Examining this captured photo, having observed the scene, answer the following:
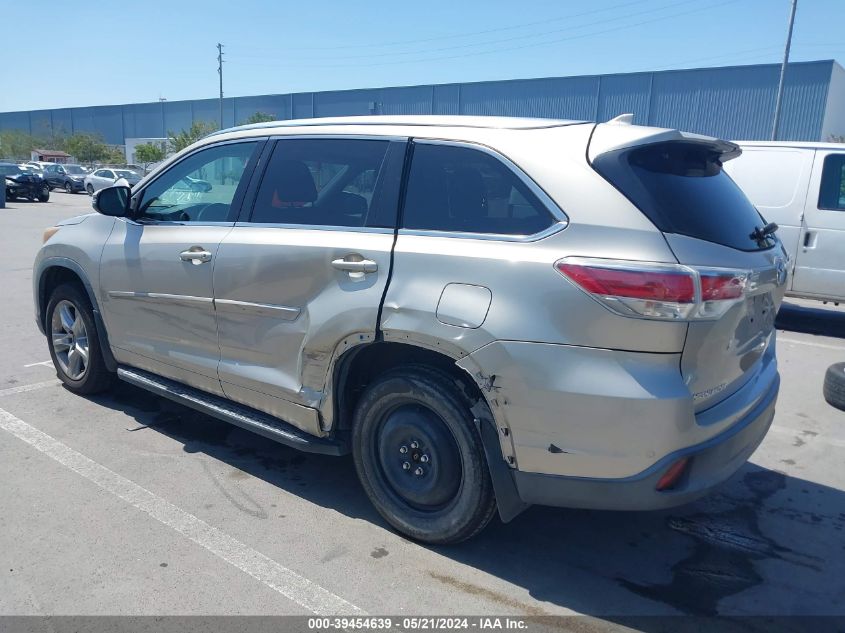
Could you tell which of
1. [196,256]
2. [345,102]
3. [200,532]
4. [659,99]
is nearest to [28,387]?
[196,256]

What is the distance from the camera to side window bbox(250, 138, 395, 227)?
3.46 meters

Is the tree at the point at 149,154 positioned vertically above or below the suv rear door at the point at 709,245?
above

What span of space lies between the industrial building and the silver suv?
113ft

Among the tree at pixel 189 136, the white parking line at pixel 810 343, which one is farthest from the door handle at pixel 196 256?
the tree at pixel 189 136

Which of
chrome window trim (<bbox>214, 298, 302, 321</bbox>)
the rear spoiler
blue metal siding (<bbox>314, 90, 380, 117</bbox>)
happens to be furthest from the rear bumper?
blue metal siding (<bbox>314, 90, 380, 117</bbox>)

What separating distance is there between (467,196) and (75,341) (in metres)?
3.60

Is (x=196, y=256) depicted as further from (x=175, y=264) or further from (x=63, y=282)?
(x=63, y=282)

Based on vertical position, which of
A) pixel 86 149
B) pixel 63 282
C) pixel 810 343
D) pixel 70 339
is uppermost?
pixel 86 149

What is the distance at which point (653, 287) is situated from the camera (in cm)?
255

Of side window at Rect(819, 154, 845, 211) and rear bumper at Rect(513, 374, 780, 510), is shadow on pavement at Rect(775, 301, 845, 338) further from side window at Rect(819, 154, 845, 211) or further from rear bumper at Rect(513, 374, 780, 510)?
rear bumper at Rect(513, 374, 780, 510)

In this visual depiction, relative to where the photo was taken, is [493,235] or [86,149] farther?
[86,149]

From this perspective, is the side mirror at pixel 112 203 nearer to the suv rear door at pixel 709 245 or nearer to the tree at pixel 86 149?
the suv rear door at pixel 709 245

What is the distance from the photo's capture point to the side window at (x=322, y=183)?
346 centimetres

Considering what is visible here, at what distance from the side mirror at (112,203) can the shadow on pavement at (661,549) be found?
1693 mm
